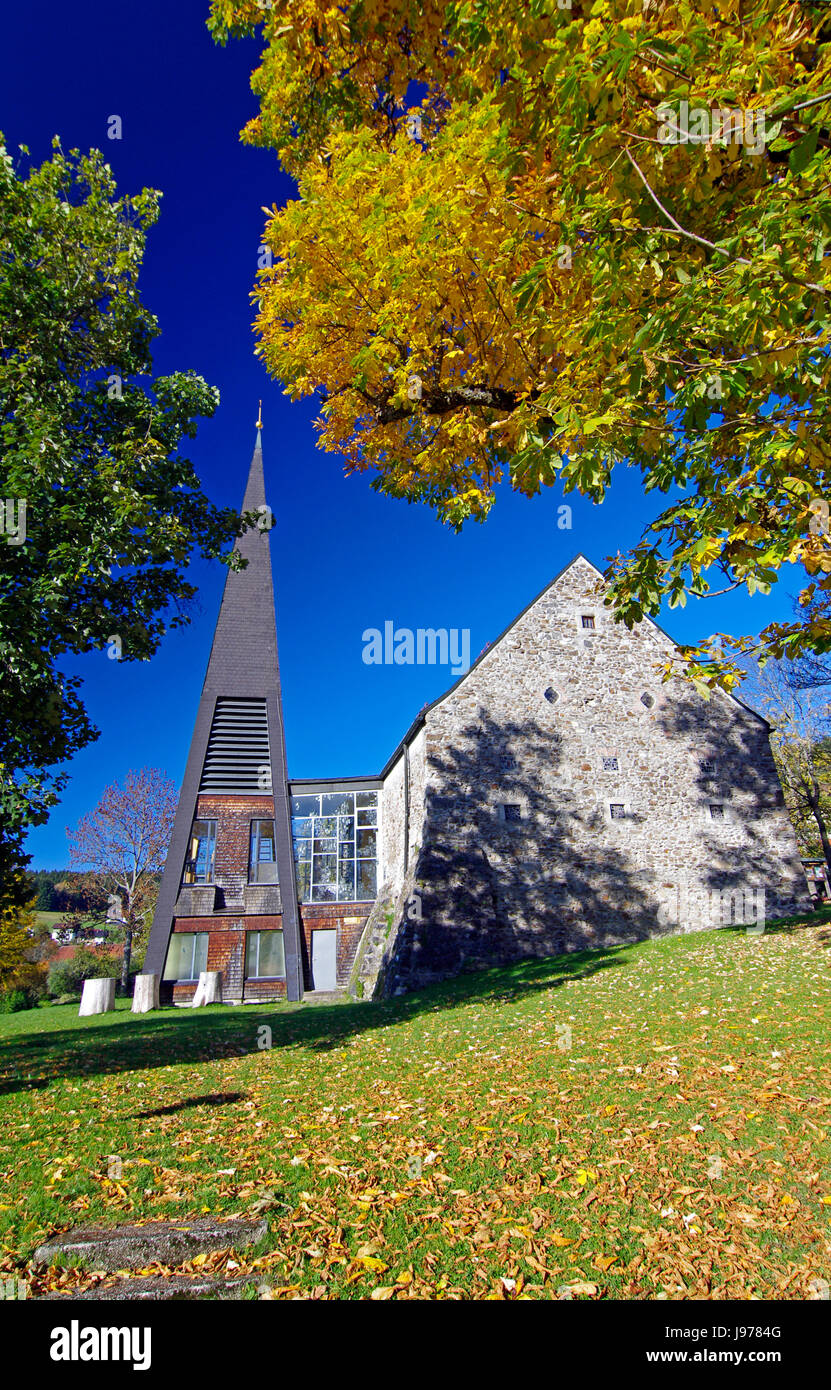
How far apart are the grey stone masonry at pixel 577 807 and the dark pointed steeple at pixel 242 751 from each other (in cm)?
529

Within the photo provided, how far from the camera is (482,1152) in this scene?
4.37m

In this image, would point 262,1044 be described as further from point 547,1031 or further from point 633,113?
point 633,113

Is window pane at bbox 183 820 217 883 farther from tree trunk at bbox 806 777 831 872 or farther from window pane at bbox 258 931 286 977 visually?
tree trunk at bbox 806 777 831 872

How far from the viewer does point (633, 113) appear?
3.77m

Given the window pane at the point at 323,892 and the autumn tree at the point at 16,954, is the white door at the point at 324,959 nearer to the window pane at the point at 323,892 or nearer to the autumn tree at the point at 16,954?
the window pane at the point at 323,892

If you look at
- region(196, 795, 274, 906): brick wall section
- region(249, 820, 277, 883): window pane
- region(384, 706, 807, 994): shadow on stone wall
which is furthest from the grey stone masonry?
region(196, 795, 274, 906): brick wall section

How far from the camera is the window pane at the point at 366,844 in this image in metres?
24.7

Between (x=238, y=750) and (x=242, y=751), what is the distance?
0.15m

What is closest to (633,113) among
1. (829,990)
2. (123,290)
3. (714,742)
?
(123,290)

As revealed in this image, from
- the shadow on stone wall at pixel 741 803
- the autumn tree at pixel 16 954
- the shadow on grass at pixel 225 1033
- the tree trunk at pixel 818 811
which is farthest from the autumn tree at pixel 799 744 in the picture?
the autumn tree at pixel 16 954

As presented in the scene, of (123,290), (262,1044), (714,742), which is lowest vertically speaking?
(262,1044)

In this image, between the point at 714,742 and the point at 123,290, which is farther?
the point at 714,742

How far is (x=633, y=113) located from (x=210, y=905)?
21.9 meters
